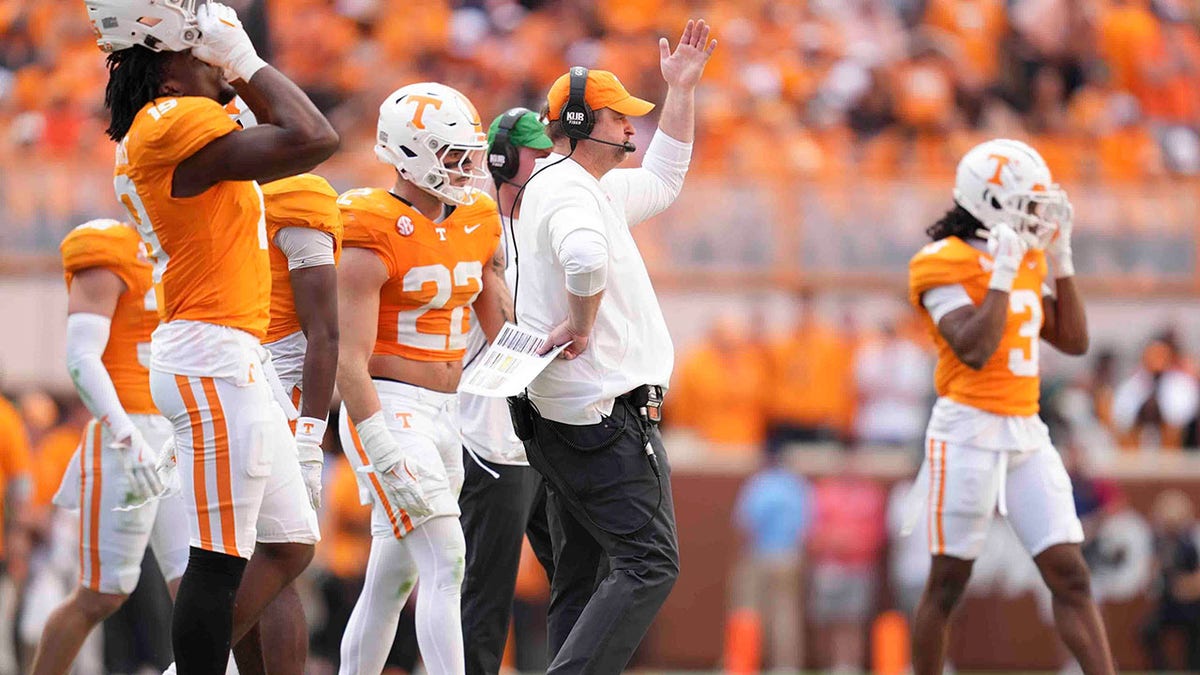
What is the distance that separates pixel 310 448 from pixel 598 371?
0.98 metres

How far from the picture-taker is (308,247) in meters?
5.71

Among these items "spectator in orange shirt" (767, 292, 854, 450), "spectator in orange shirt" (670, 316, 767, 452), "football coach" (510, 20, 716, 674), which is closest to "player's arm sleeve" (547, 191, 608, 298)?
"football coach" (510, 20, 716, 674)

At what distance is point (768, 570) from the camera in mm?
13594

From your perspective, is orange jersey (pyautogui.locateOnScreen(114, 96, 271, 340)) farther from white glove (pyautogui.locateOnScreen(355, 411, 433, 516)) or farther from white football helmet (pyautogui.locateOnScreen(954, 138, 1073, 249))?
white football helmet (pyautogui.locateOnScreen(954, 138, 1073, 249))

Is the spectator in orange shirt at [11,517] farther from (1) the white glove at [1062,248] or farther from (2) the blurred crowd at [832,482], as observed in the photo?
(1) the white glove at [1062,248]

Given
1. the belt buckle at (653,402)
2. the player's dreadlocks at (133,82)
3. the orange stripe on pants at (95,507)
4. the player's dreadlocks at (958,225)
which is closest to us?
the player's dreadlocks at (133,82)

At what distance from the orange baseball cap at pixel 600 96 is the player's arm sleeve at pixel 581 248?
0.45 metres

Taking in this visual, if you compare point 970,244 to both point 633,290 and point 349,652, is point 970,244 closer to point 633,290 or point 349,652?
point 633,290

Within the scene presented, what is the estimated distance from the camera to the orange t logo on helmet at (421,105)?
601 centimetres

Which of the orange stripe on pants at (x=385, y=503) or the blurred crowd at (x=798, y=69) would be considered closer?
the orange stripe on pants at (x=385, y=503)

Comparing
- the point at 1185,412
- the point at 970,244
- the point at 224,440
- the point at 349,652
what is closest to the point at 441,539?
the point at 349,652

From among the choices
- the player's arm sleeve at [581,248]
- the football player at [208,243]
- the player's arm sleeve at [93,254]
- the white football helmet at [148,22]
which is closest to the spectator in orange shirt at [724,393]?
the player's arm sleeve at [93,254]

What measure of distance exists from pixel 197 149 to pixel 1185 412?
10.9m

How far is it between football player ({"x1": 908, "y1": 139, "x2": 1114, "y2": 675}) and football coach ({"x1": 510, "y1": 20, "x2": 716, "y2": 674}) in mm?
1861
